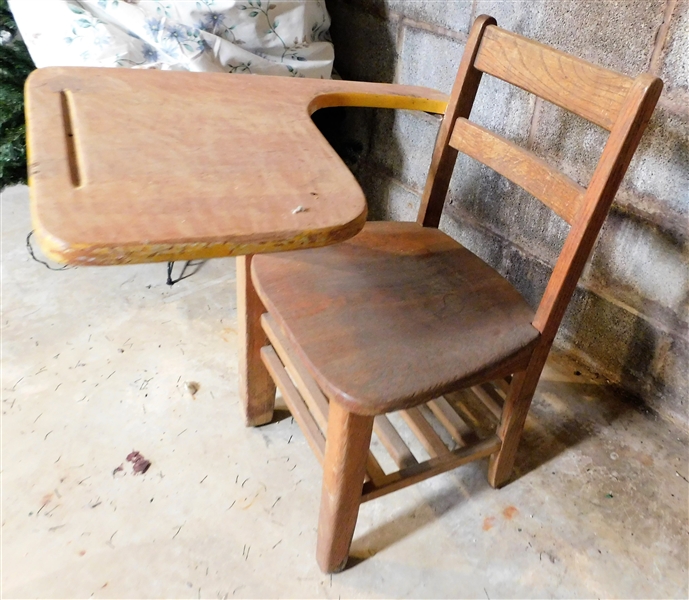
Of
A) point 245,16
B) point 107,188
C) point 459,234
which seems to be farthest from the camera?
point 459,234

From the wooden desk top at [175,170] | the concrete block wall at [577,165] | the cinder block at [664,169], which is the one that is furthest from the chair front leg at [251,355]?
the cinder block at [664,169]

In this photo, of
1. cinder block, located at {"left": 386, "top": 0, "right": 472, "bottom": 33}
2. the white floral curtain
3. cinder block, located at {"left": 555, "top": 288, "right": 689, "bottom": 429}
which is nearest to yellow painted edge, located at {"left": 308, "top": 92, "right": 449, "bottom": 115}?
cinder block, located at {"left": 386, "top": 0, "right": 472, "bottom": 33}

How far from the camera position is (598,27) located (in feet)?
3.83

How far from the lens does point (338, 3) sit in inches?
69.9

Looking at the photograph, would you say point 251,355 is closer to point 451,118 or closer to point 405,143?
point 451,118

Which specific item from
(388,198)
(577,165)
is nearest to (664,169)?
(577,165)

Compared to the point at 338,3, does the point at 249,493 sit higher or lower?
lower

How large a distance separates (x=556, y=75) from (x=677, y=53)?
341 mm

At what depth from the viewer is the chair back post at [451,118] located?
108cm

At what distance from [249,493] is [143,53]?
1.11 m

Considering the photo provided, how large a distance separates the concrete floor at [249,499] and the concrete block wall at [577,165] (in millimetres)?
193

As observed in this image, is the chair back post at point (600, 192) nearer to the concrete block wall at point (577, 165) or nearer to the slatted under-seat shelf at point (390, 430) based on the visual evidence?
the slatted under-seat shelf at point (390, 430)

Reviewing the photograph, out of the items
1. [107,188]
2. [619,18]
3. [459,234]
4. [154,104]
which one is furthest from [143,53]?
[619,18]

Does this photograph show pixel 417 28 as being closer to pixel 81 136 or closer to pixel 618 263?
pixel 618 263
